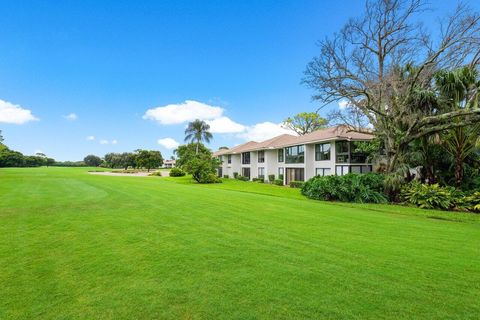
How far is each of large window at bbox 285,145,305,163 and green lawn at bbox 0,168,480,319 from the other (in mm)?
21467

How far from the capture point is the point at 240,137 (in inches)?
2611

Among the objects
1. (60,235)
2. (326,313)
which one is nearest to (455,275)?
(326,313)

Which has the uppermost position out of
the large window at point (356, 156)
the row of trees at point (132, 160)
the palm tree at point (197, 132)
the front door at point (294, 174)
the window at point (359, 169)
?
the palm tree at point (197, 132)

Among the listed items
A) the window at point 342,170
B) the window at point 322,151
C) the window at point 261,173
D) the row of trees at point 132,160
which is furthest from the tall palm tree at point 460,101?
the row of trees at point 132,160

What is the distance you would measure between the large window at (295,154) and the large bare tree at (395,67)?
9.39 m

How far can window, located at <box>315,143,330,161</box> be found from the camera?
83.9 ft

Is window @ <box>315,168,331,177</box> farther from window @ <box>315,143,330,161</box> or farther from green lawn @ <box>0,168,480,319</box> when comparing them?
green lawn @ <box>0,168,480,319</box>

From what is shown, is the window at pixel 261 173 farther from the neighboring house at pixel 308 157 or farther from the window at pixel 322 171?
the window at pixel 322 171

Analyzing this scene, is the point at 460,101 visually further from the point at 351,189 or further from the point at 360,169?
the point at 360,169

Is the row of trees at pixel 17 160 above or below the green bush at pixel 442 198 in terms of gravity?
above

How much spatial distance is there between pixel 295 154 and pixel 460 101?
1685 centimetres

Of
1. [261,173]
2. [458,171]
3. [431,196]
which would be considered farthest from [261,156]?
[431,196]

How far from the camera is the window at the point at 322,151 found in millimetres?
25562

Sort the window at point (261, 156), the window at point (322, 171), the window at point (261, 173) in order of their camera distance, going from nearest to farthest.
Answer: the window at point (322, 171) → the window at point (261, 173) → the window at point (261, 156)
